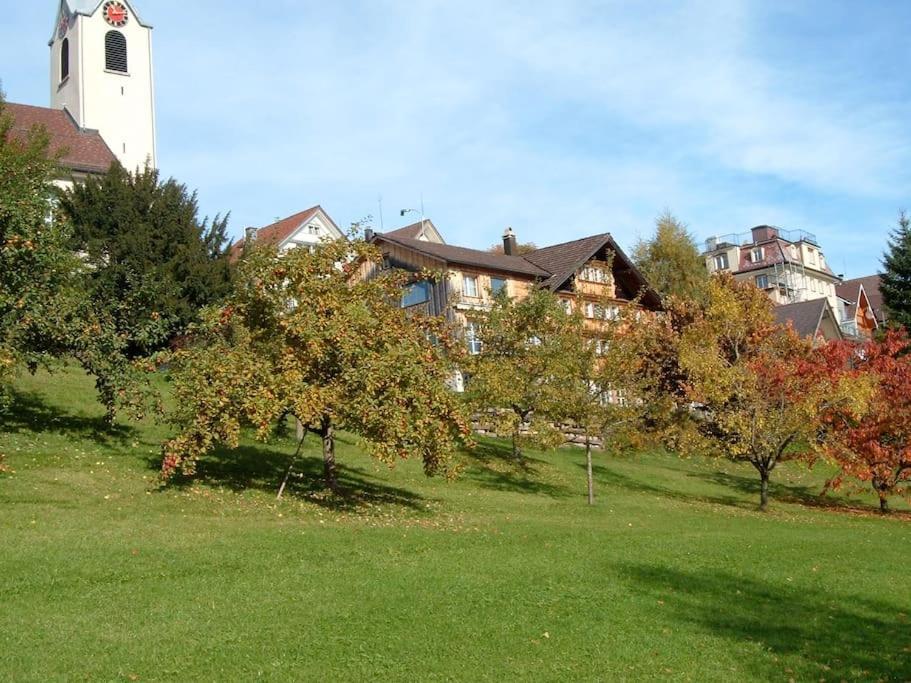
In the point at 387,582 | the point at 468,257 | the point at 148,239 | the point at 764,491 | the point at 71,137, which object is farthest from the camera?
the point at 71,137

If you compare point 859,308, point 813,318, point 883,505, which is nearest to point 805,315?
point 813,318

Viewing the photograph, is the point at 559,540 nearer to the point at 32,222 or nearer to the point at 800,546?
Result: the point at 800,546

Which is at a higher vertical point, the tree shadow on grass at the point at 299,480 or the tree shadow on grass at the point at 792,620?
the tree shadow on grass at the point at 299,480

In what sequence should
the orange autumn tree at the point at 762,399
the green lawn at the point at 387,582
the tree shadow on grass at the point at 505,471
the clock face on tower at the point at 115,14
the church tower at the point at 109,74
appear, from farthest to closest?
the clock face on tower at the point at 115,14 < the church tower at the point at 109,74 < the orange autumn tree at the point at 762,399 < the tree shadow on grass at the point at 505,471 < the green lawn at the point at 387,582

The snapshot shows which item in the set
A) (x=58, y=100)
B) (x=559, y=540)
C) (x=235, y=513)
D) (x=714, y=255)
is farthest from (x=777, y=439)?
(x=714, y=255)

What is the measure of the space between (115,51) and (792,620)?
219 ft

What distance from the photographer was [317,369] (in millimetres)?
20953

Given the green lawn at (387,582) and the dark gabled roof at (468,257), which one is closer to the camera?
the green lawn at (387,582)

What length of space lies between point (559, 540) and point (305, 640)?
30.0 feet

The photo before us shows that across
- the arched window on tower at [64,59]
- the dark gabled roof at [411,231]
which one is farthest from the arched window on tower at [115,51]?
the dark gabled roof at [411,231]

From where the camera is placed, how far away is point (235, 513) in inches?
744

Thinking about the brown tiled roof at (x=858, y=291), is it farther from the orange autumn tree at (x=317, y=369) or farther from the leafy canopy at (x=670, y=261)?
the orange autumn tree at (x=317, y=369)

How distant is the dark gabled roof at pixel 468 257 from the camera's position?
162ft

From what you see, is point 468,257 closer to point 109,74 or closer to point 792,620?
point 109,74
